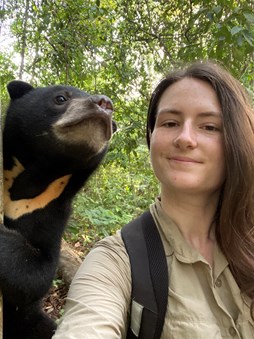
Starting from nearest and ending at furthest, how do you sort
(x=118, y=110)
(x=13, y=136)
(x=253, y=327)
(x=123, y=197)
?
(x=253, y=327) < (x=13, y=136) < (x=118, y=110) < (x=123, y=197)

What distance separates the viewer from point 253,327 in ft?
4.84

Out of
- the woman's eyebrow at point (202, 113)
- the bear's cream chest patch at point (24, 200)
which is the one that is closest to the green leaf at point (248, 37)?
the woman's eyebrow at point (202, 113)

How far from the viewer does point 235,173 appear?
1.70 m

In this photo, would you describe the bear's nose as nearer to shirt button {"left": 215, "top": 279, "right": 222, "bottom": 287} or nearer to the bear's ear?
the bear's ear

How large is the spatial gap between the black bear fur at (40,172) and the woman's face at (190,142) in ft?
1.33

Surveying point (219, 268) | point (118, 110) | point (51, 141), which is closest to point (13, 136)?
point (51, 141)

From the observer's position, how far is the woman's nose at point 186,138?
→ 161 cm

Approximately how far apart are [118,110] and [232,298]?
4275mm

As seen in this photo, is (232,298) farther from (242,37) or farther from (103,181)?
(103,181)

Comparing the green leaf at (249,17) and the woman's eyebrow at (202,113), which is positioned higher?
the green leaf at (249,17)

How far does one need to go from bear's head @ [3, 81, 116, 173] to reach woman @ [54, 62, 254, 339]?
287 mm

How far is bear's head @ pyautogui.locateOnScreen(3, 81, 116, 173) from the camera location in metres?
2.02

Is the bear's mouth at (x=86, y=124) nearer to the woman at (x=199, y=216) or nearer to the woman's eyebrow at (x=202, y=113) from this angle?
the woman at (x=199, y=216)

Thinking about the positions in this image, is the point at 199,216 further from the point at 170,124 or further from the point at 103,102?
the point at 103,102
